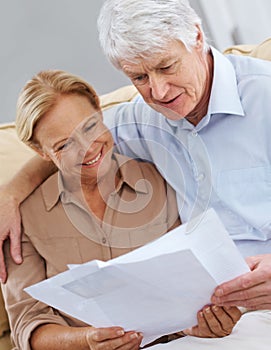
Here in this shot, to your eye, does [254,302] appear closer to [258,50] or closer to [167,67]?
[167,67]

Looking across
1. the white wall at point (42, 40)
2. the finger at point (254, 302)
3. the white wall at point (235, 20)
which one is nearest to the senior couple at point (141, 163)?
the finger at point (254, 302)

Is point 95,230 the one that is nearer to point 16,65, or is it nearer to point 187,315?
point 187,315

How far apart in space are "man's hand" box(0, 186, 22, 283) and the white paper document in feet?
0.91

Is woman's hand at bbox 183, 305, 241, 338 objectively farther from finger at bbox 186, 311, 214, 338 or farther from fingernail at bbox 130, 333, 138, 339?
fingernail at bbox 130, 333, 138, 339

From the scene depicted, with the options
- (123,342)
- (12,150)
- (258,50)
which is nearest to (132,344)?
(123,342)

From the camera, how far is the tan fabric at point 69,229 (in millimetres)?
1347

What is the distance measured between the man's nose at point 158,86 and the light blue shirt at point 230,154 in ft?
0.39

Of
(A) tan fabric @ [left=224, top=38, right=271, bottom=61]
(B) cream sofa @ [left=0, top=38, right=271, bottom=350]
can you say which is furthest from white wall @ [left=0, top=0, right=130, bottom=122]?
(A) tan fabric @ [left=224, top=38, right=271, bottom=61]

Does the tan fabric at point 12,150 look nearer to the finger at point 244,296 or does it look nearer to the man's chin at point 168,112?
the man's chin at point 168,112

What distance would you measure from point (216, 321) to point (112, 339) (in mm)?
188

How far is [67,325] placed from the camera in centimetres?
140

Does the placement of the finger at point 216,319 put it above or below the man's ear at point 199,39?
below

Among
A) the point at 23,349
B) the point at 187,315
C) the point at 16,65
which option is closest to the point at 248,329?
the point at 187,315

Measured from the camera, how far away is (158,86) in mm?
1343
